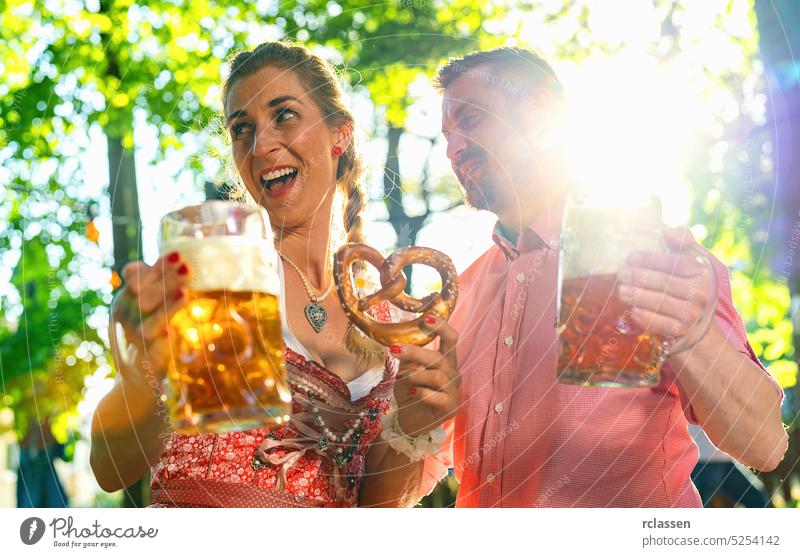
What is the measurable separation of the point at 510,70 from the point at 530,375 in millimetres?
663

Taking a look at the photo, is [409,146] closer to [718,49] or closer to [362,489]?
[362,489]

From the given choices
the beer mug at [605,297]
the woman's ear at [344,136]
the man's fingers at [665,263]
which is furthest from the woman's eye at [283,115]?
the man's fingers at [665,263]

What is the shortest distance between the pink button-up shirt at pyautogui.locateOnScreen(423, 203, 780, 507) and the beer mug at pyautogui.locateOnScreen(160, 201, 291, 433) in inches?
24.6

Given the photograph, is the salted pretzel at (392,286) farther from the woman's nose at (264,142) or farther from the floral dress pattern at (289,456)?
the woman's nose at (264,142)

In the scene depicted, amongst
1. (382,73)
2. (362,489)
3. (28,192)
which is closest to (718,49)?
(382,73)

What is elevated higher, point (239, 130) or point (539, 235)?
point (239, 130)

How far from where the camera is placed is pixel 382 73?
214cm

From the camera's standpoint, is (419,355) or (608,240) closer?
(608,240)

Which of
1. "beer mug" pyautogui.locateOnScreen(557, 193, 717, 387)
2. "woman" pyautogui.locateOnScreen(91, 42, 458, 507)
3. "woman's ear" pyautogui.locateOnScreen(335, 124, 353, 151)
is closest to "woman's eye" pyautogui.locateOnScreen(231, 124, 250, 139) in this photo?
"woman" pyautogui.locateOnScreen(91, 42, 458, 507)

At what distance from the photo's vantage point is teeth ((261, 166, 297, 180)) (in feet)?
5.99

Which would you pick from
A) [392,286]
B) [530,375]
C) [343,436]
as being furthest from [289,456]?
[530,375]

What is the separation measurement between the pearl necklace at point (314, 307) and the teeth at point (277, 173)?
0.17 m

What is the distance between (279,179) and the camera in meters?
1.85

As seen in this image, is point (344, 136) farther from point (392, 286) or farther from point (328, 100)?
point (392, 286)
